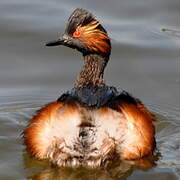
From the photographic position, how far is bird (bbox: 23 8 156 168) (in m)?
5.86

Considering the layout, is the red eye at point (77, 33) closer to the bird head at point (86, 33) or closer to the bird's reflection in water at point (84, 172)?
the bird head at point (86, 33)

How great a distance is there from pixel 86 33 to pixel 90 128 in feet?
3.73

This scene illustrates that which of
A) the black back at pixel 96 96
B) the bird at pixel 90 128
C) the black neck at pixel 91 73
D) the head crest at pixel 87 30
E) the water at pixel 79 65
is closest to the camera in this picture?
the bird at pixel 90 128

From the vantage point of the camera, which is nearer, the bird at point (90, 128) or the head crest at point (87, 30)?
the bird at point (90, 128)

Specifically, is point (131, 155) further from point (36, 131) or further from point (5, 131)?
point (5, 131)

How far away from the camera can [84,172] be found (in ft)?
20.0

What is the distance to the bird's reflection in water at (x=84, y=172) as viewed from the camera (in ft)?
19.9

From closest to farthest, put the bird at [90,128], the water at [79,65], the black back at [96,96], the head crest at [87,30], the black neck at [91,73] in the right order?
the bird at [90,128], the black back at [96,96], the water at [79,65], the head crest at [87,30], the black neck at [91,73]

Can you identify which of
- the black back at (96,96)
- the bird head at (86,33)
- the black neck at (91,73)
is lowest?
the black back at (96,96)

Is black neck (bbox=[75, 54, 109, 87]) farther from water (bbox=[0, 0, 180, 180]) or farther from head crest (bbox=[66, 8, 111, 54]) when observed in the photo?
water (bbox=[0, 0, 180, 180])

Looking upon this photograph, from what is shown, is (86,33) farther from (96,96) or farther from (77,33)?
(96,96)

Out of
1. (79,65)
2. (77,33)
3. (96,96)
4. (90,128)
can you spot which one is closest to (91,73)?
(77,33)

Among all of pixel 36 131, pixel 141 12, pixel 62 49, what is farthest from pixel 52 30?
pixel 36 131

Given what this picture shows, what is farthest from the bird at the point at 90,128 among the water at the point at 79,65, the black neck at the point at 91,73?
the black neck at the point at 91,73
